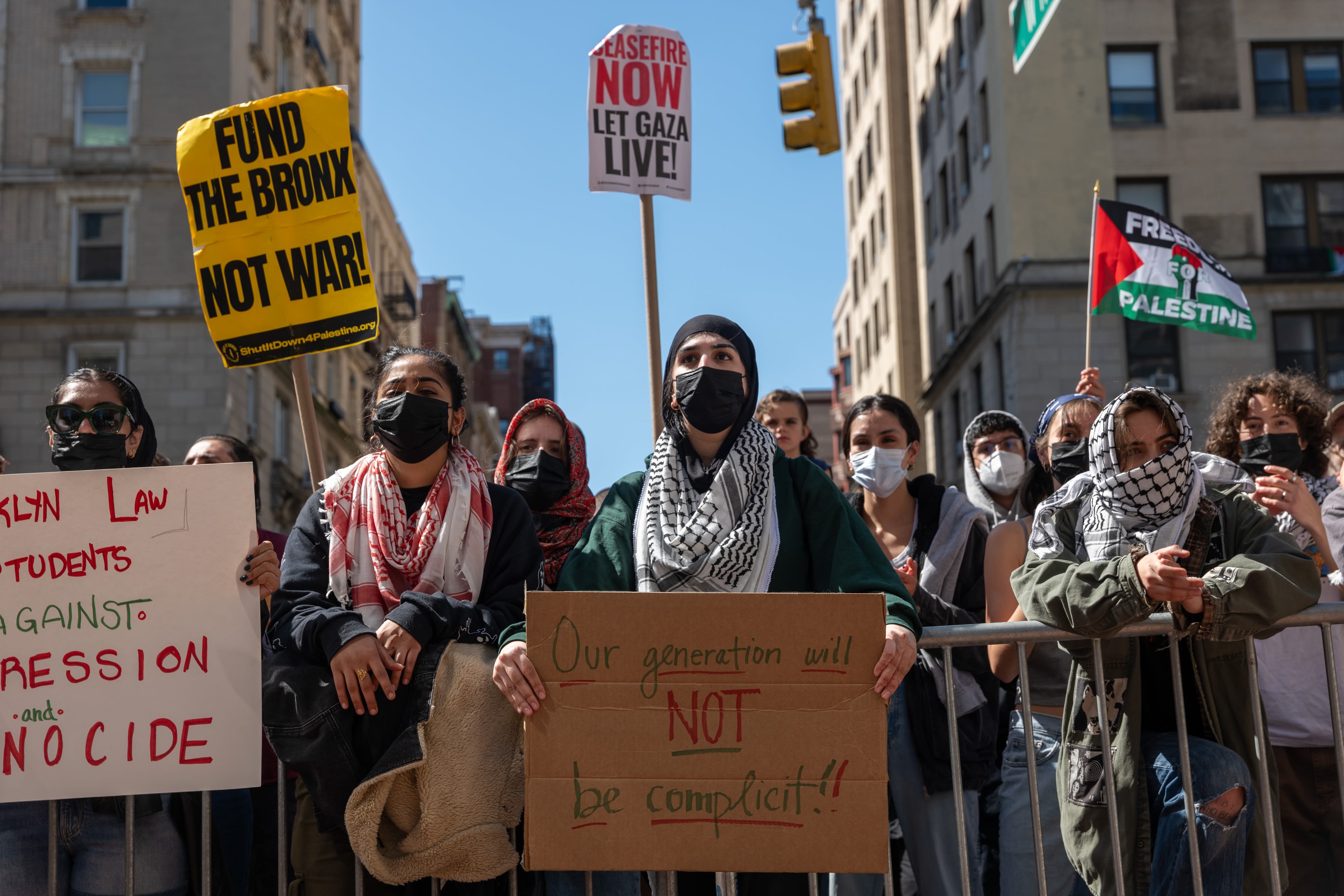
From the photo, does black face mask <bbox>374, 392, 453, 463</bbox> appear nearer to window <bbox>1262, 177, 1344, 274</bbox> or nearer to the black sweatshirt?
the black sweatshirt

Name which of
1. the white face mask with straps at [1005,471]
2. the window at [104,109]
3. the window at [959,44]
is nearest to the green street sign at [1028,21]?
the white face mask with straps at [1005,471]

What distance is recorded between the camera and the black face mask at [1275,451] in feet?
17.6

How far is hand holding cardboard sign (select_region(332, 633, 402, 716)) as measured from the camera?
143 inches

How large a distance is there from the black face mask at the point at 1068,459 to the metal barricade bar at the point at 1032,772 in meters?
1.26

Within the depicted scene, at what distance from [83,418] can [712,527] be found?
2.03 meters

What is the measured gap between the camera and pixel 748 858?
358 cm

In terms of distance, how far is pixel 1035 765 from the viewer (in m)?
4.12

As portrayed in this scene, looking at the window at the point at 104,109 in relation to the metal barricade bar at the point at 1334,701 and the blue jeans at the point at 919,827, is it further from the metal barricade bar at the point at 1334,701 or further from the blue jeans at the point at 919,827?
the metal barricade bar at the point at 1334,701

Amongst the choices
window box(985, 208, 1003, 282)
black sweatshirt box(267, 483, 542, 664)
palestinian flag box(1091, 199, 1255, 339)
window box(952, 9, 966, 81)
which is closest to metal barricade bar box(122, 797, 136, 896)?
black sweatshirt box(267, 483, 542, 664)

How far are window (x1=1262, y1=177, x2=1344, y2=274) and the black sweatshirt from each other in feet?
92.5

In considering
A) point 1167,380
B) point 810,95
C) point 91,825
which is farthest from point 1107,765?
point 1167,380

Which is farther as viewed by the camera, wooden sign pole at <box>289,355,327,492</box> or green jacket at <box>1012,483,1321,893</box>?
wooden sign pole at <box>289,355,327,492</box>

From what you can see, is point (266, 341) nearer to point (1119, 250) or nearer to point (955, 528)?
point (955, 528)

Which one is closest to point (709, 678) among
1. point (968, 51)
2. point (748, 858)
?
point (748, 858)
